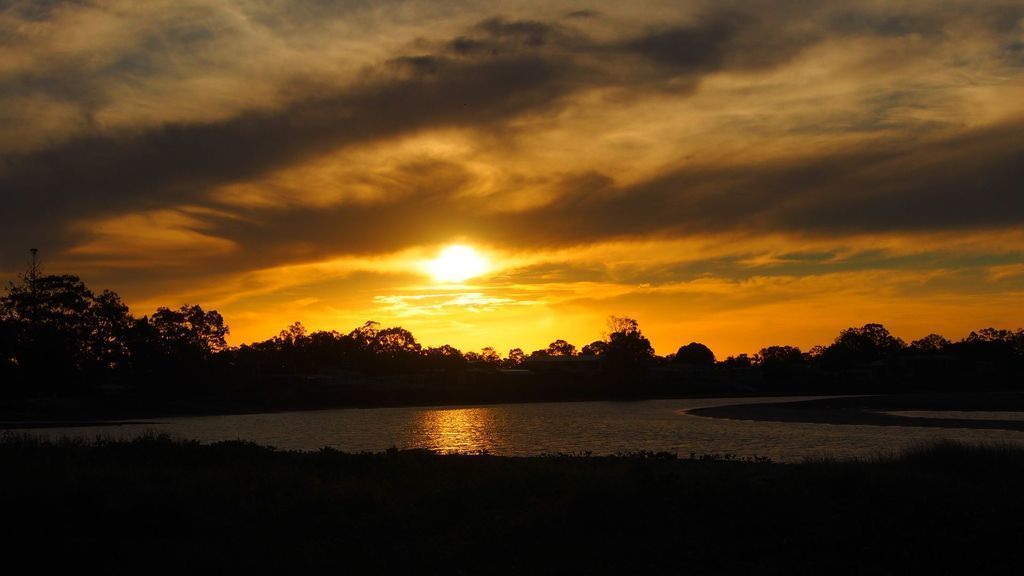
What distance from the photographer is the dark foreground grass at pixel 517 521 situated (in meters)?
16.4

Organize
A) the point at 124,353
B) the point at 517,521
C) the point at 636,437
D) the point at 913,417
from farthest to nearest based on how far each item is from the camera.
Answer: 1. the point at 124,353
2. the point at 913,417
3. the point at 636,437
4. the point at 517,521

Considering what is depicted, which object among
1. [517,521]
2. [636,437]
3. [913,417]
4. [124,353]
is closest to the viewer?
[517,521]

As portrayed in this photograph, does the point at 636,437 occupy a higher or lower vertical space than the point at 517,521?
lower

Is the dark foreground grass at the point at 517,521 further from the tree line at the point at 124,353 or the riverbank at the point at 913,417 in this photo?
the tree line at the point at 124,353

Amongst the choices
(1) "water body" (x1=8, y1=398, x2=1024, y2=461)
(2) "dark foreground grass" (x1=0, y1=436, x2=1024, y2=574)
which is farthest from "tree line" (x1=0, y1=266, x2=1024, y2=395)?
(2) "dark foreground grass" (x1=0, y1=436, x2=1024, y2=574)

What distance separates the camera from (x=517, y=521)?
62.1 feet

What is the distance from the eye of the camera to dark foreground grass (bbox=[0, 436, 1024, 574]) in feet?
53.7

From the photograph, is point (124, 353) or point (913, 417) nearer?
point (913, 417)

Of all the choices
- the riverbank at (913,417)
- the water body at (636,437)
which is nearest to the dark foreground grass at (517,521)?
the water body at (636,437)

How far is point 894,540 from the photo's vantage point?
58.0ft

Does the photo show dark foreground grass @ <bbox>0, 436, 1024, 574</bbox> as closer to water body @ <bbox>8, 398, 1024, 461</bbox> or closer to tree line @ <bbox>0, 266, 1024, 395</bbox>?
water body @ <bbox>8, 398, 1024, 461</bbox>

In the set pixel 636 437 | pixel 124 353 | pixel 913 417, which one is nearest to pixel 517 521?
pixel 636 437

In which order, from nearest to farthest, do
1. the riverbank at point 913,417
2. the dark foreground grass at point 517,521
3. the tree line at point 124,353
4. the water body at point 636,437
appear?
the dark foreground grass at point 517,521 → the water body at point 636,437 → the riverbank at point 913,417 → the tree line at point 124,353

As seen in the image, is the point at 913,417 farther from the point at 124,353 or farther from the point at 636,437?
the point at 124,353
